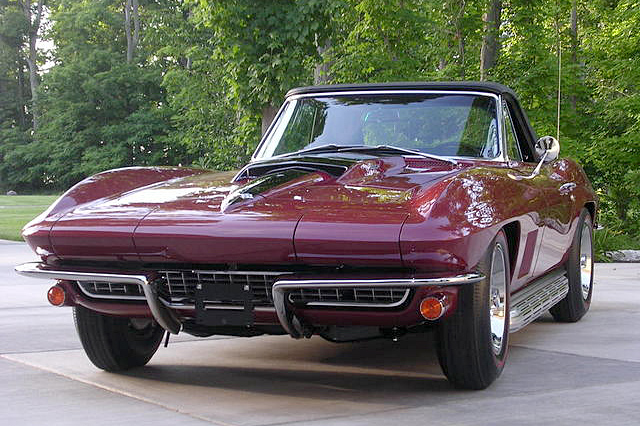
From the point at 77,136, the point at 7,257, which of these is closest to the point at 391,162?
the point at 7,257

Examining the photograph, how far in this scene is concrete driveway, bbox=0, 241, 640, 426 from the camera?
4.31 m

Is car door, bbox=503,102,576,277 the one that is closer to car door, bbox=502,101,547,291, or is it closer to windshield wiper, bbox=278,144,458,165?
car door, bbox=502,101,547,291

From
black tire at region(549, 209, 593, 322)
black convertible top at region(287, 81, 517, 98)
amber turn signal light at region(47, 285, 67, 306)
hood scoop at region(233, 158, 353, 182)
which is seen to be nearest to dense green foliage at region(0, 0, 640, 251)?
black tire at region(549, 209, 593, 322)

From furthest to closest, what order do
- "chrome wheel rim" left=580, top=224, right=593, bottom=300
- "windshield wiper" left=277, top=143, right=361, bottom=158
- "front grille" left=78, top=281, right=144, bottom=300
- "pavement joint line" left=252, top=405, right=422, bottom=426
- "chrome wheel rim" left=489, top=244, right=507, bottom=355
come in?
"chrome wheel rim" left=580, top=224, right=593, bottom=300 → "windshield wiper" left=277, top=143, right=361, bottom=158 → "chrome wheel rim" left=489, top=244, right=507, bottom=355 → "front grille" left=78, top=281, right=144, bottom=300 → "pavement joint line" left=252, top=405, right=422, bottom=426

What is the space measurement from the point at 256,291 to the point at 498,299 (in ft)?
3.99

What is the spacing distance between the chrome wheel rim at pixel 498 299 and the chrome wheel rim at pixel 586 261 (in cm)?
281

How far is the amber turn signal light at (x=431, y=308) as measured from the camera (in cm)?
428

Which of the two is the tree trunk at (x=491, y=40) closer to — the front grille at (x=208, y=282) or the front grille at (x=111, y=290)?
the front grille at (x=111, y=290)

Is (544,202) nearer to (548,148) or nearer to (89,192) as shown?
(548,148)

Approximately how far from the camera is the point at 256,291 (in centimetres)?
453

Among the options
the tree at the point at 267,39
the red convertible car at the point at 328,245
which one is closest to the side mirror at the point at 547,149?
the red convertible car at the point at 328,245

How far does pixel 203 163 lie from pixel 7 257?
25.3 m

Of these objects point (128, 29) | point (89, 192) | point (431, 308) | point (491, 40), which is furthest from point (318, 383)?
point (128, 29)

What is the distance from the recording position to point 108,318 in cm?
529
